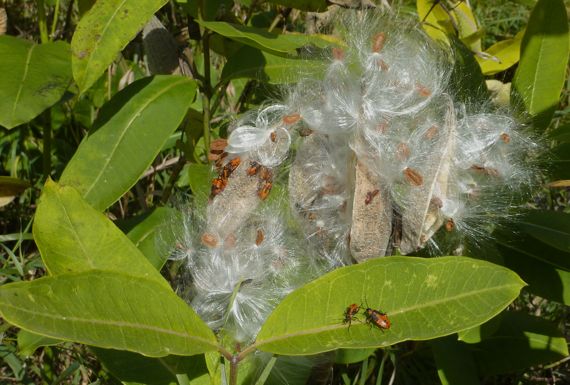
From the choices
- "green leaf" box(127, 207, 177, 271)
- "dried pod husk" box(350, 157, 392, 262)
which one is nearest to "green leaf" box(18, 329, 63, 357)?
"green leaf" box(127, 207, 177, 271)

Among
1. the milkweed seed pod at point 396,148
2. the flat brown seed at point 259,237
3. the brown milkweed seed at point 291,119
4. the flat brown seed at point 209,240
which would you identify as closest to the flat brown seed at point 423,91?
the milkweed seed pod at point 396,148

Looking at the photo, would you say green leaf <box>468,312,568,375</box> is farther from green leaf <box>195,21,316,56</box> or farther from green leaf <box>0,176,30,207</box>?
green leaf <box>0,176,30,207</box>

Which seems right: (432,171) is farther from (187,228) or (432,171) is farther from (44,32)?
(44,32)

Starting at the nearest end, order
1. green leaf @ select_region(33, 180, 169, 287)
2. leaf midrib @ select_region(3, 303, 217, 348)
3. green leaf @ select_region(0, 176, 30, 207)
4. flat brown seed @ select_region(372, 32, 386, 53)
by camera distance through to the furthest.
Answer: leaf midrib @ select_region(3, 303, 217, 348)
green leaf @ select_region(33, 180, 169, 287)
flat brown seed @ select_region(372, 32, 386, 53)
green leaf @ select_region(0, 176, 30, 207)

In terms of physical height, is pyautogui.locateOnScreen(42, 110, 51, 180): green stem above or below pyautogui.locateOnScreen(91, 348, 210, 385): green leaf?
above

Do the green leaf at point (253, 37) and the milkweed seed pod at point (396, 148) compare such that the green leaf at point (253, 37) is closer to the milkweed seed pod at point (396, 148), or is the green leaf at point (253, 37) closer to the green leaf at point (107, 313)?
the milkweed seed pod at point (396, 148)

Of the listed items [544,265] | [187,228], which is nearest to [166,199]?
[187,228]

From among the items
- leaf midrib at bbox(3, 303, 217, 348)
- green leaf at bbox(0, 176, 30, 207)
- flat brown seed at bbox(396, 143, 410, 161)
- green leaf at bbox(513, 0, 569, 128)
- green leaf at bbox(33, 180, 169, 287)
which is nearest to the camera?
leaf midrib at bbox(3, 303, 217, 348)
